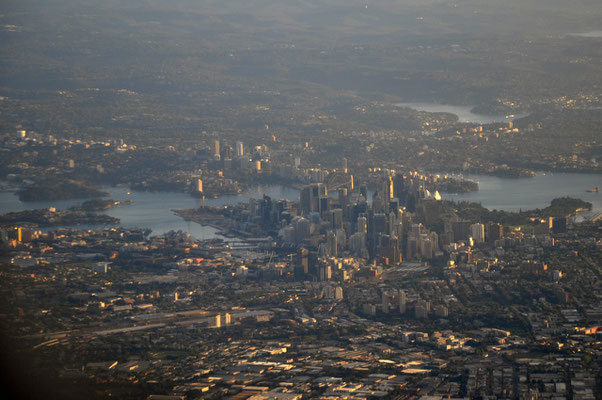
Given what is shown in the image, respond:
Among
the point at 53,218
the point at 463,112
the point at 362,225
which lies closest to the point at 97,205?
the point at 53,218

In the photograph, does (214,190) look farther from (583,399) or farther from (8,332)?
(583,399)

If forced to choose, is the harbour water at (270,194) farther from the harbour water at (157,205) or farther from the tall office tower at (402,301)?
the tall office tower at (402,301)

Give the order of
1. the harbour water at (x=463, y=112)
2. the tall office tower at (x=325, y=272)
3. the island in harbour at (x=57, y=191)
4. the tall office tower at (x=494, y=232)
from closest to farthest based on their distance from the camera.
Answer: the tall office tower at (x=325, y=272), the tall office tower at (x=494, y=232), the island in harbour at (x=57, y=191), the harbour water at (x=463, y=112)

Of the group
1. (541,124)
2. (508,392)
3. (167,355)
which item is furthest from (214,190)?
(508,392)

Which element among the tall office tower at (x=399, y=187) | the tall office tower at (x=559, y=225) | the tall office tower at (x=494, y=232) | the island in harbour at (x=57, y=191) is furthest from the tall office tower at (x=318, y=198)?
the island in harbour at (x=57, y=191)

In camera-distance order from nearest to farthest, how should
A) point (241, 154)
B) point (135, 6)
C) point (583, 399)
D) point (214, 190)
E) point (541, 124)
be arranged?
point (583, 399) → point (214, 190) → point (241, 154) → point (541, 124) → point (135, 6)

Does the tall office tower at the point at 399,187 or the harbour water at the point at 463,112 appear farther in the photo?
the harbour water at the point at 463,112
